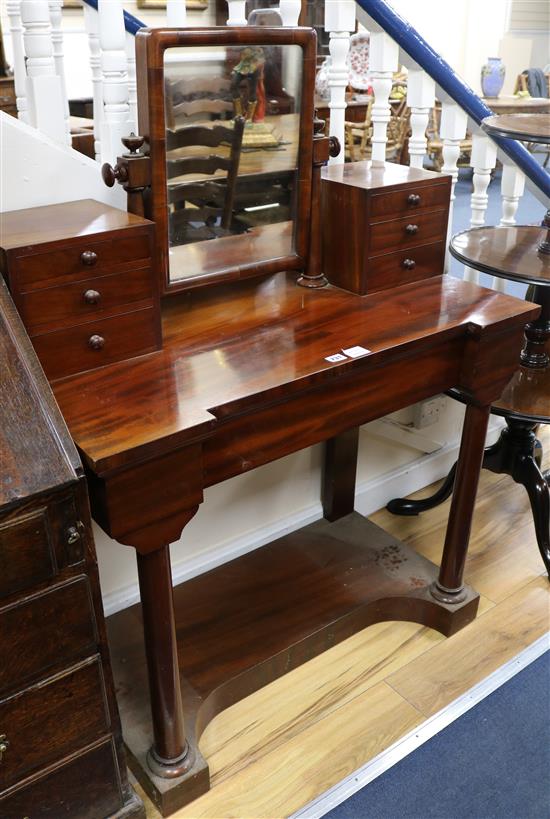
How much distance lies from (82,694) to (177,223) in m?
0.84

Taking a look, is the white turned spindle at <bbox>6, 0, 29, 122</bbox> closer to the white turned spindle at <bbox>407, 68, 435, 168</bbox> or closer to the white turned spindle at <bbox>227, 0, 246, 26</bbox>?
the white turned spindle at <bbox>227, 0, 246, 26</bbox>

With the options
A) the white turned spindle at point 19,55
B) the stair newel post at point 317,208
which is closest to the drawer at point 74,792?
the stair newel post at point 317,208

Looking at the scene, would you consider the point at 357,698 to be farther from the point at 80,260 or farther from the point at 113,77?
the point at 113,77

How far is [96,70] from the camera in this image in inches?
65.7

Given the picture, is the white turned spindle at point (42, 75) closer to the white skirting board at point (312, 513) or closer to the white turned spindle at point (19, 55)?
the white turned spindle at point (19, 55)

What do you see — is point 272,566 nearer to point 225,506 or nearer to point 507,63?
point 225,506

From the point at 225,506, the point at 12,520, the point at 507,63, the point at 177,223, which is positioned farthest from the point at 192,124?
the point at 507,63

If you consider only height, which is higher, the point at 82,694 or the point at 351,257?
the point at 351,257

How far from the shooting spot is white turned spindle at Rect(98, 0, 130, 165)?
4.66ft

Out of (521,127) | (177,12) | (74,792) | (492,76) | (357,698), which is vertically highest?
(177,12)

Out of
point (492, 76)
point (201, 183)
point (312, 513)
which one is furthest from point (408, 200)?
point (492, 76)

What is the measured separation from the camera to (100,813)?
4.52 ft

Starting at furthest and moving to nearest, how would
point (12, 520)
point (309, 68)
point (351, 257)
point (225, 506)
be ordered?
point (225, 506)
point (351, 257)
point (309, 68)
point (12, 520)

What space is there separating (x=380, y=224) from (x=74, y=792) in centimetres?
122
